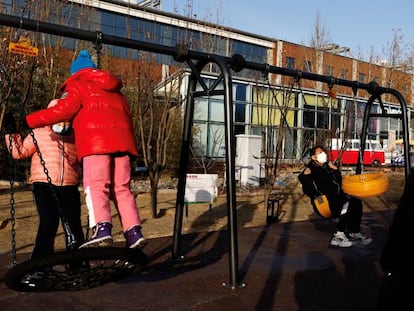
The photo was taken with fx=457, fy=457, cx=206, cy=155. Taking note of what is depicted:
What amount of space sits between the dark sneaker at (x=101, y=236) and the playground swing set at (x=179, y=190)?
5.5 inches

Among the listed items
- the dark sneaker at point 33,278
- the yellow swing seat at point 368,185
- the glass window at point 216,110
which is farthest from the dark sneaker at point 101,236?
the glass window at point 216,110

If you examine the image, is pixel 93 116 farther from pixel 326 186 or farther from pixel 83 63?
pixel 326 186

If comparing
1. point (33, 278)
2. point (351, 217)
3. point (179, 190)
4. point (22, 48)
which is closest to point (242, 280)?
point (179, 190)

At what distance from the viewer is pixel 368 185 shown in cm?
521

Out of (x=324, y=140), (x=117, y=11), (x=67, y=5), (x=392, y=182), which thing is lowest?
(x=392, y=182)

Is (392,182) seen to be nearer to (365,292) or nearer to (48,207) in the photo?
(365,292)

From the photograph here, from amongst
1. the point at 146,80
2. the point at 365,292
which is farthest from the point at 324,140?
the point at 365,292

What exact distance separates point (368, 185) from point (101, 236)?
339 cm

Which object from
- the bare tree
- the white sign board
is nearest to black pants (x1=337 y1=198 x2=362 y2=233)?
the white sign board

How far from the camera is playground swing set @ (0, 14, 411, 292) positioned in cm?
263

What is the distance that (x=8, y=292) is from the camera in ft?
13.1

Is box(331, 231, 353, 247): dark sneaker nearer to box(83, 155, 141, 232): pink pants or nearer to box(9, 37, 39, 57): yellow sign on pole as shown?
box(83, 155, 141, 232): pink pants

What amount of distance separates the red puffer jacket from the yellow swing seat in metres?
3.06

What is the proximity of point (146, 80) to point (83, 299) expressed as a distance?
622 centimetres
